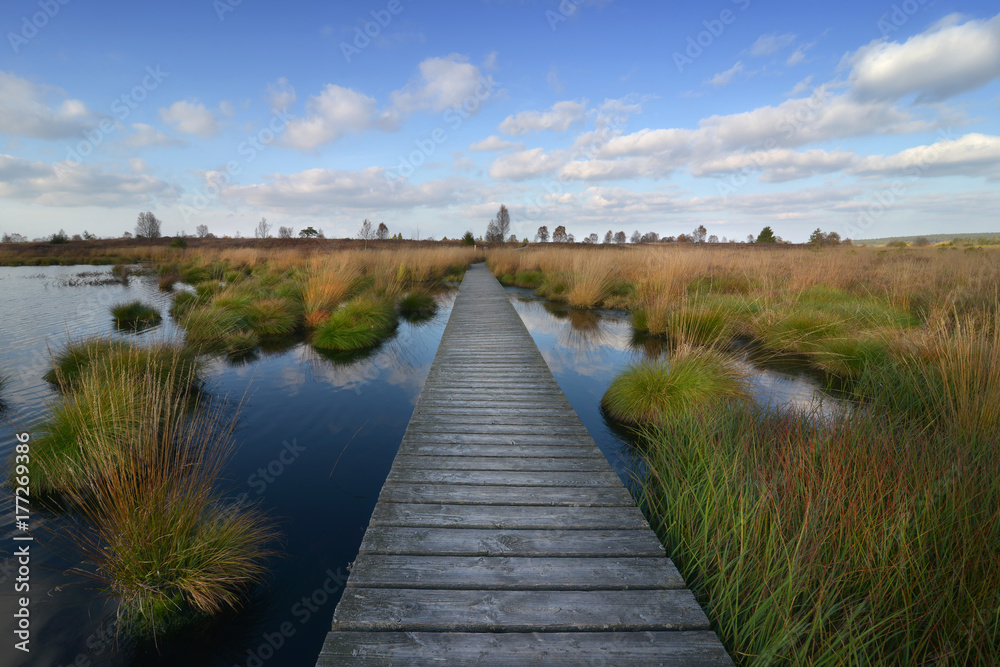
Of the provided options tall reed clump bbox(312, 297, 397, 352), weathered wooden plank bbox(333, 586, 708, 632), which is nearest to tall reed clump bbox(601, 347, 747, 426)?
weathered wooden plank bbox(333, 586, 708, 632)

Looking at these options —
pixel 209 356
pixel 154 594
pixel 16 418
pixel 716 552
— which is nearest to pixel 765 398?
pixel 716 552

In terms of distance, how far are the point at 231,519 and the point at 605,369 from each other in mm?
5770

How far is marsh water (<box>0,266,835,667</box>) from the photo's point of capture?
229 centimetres

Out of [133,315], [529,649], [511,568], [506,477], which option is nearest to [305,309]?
[133,315]

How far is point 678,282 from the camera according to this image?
1014cm

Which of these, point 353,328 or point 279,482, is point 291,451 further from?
point 353,328

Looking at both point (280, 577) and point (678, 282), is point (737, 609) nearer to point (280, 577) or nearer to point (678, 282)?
point (280, 577)

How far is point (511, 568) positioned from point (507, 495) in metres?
0.66

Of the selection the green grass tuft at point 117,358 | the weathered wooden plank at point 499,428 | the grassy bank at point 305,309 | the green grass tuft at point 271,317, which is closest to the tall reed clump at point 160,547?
the weathered wooden plank at point 499,428

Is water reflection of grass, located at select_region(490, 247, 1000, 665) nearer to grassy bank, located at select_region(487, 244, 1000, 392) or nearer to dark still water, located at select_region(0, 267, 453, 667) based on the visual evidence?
grassy bank, located at select_region(487, 244, 1000, 392)

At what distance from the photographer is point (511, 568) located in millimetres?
2064

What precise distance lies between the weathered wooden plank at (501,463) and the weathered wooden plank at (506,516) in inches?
18.5

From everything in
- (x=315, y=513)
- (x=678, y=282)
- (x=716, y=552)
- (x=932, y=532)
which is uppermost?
(x=678, y=282)

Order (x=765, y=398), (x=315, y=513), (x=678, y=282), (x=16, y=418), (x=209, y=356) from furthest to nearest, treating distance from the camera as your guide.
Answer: (x=678, y=282), (x=209, y=356), (x=765, y=398), (x=16, y=418), (x=315, y=513)
